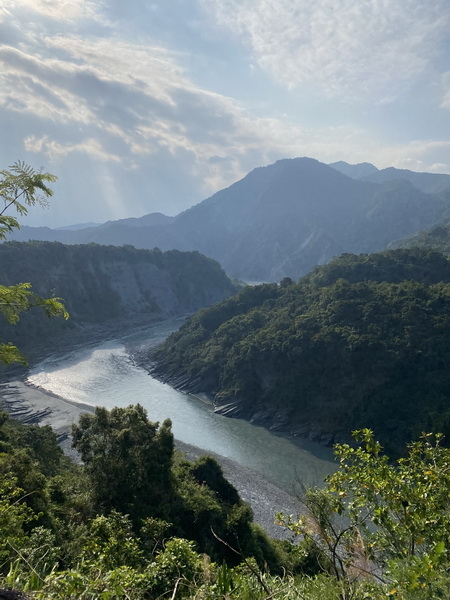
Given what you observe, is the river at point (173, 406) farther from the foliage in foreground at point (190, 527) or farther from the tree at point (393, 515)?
the tree at point (393, 515)

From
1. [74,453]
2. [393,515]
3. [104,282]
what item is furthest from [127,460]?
[104,282]

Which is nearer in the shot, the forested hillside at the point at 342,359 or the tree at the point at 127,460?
the tree at the point at 127,460

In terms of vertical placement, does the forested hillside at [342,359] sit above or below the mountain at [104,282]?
below

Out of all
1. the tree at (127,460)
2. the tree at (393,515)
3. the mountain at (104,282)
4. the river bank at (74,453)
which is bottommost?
the river bank at (74,453)

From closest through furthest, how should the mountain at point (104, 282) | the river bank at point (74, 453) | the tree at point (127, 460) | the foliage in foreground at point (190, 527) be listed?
the foliage in foreground at point (190, 527)
the tree at point (127, 460)
the river bank at point (74, 453)
the mountain at point (104, 282)

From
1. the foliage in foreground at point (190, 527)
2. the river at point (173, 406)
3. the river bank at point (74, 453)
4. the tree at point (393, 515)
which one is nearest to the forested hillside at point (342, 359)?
the river at point (173, 406)

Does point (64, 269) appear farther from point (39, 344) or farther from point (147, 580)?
point (147, 580)

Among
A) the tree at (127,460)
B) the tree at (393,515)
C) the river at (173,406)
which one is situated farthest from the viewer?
the river at (173,406)
